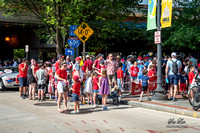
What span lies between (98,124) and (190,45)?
1510cm

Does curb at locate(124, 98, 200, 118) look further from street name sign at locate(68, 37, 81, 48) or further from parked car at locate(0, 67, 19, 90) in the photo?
parked car at locate(0, 67, 19, 90)

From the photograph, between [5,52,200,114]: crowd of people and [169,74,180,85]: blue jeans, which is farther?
[169,74,180,85]: blue jeans

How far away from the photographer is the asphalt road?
277 inches

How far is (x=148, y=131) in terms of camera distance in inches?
272

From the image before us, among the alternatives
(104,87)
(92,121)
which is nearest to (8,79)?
(104,87)

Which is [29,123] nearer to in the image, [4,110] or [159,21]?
[4,110]

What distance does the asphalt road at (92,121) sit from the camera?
704 cm

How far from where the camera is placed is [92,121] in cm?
796

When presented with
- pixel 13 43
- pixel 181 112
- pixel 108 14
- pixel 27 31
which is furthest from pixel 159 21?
pixel 13 43

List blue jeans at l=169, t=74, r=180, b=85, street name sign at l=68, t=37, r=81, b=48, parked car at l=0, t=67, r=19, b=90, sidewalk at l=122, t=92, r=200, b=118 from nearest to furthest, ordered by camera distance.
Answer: sidewalk at l=122, t=92, r=200, b=118 < blue jeans at l=169, t=74, r=180, b=85 < street name sign at l=68, t=37, r=81, b=48 < parked car at l=0, t=67, r=19, b=90

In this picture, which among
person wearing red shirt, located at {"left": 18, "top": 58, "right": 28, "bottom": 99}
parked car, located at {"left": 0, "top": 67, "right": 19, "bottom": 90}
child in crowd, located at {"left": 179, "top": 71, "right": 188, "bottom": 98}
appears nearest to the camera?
child in crowd, located at {"left": 179, "top": 71, "right": 188, "bottom": 98}

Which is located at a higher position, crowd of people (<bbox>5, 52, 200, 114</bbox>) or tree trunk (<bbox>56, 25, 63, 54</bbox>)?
tree trunk (<bbox>56, 25, 63, 54</bbox>)

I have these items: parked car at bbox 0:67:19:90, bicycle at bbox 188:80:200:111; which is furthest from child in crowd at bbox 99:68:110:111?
parked car at bbox 0:67:19:90

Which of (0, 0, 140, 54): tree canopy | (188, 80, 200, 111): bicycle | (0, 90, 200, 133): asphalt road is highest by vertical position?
(0, 0, 140, 54): tree canopy
